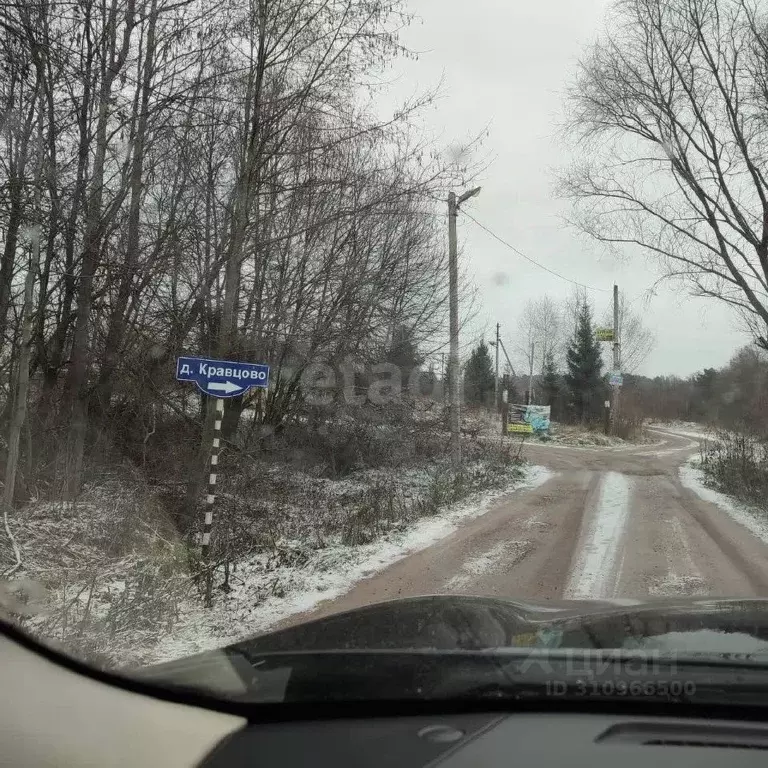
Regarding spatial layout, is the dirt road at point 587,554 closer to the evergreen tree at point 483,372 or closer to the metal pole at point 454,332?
the metal pole at point 454,332

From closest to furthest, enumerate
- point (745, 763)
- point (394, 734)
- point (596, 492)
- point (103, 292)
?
point (745, 763)
point (394, 734)
point (103, 292)
point (596, 492)

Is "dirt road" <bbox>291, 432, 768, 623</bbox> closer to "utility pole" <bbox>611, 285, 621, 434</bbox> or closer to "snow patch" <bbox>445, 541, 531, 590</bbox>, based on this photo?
"snow patch" <bbox>445, 541, 531, 590</bbox>

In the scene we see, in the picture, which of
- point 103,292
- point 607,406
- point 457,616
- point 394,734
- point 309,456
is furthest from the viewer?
point 607,406

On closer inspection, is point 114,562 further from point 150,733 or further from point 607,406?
point 607,406

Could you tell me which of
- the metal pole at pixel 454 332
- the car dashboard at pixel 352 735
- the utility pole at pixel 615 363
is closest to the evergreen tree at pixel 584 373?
the utility pole at pixel 615 363

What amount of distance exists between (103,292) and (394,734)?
9785 mm

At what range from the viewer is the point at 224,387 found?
728 centimetres

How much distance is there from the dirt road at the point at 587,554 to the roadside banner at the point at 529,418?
16.5m

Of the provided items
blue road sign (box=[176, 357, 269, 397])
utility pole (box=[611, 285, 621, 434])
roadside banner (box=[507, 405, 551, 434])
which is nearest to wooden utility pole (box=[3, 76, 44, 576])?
blue road sign (box=[176, 357, 269, 397])

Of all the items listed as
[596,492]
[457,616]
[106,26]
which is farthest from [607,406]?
[457,616]

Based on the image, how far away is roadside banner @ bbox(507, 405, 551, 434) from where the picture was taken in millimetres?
30209

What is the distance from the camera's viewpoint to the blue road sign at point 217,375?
7.12m

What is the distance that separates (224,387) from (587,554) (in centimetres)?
478

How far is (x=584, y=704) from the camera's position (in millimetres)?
2092
